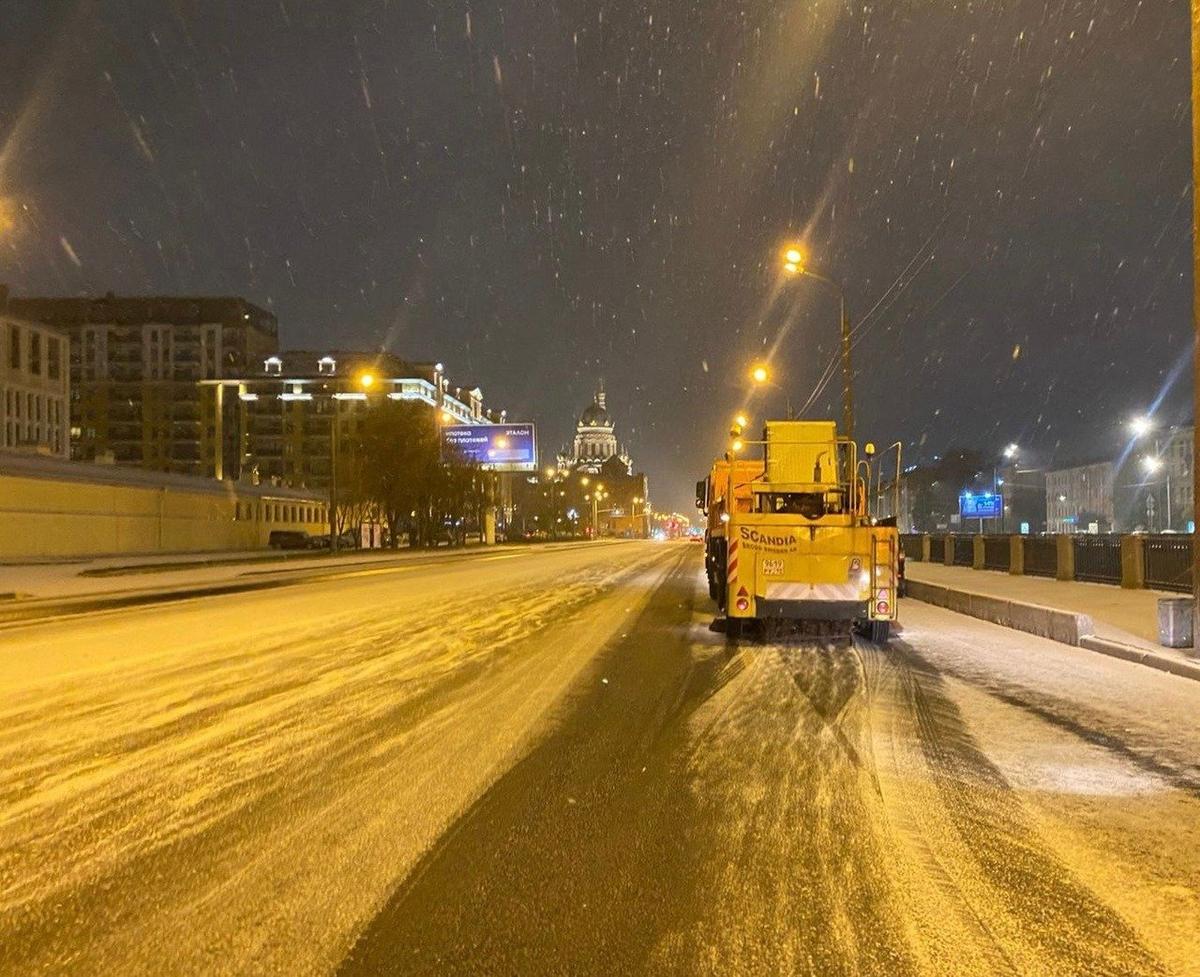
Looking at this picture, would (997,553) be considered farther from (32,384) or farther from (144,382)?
(144,382)

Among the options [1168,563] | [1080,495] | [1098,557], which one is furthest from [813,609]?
[1080,495]

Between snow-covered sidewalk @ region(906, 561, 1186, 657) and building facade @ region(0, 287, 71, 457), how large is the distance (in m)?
71.9

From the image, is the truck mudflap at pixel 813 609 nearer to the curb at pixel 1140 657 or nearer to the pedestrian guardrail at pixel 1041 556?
the curb at pixel 1140 657

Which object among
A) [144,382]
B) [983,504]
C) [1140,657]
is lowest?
[1140,657]

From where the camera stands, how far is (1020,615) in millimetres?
19453

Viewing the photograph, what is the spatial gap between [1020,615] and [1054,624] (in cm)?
187

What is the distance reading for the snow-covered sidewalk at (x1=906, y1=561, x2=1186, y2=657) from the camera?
16672mm

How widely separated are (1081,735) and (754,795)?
3628mm

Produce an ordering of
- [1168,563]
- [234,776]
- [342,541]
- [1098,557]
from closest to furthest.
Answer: [234,776]
[1168,563]
[1098,557]
[342,541]

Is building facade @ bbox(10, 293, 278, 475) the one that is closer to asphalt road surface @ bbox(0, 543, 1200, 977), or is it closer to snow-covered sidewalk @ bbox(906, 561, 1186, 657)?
snow-covered sidewalk @ bbox(906, 561, 1186, 657)

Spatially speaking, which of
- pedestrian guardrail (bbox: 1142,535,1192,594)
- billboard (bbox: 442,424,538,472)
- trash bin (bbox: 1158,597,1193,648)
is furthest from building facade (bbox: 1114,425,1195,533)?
trash bin (bbox: 1158,597,1193,648)

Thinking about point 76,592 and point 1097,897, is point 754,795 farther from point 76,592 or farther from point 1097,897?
point 76,592

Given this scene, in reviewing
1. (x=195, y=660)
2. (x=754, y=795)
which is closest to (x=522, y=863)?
(x=754, y=795)

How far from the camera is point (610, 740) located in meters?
9.48
